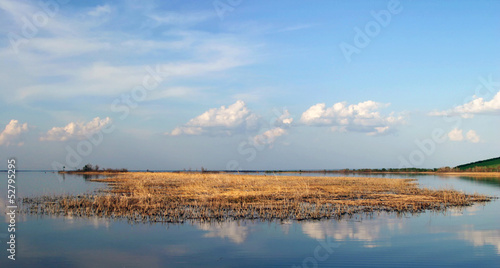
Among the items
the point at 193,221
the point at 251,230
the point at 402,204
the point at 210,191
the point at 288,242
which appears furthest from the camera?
the point at 210,191

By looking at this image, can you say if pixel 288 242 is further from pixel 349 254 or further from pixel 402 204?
pixel 402 204

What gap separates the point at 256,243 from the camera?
16406mm

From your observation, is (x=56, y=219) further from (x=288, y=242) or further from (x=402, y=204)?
(x=402, y=204)

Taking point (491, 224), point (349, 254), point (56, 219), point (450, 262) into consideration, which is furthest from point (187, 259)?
point (491, 224)

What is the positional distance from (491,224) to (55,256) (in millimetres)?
23120

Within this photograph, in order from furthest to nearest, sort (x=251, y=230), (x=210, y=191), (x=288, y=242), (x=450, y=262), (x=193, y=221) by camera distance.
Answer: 1. (x=210, y=191)
2. (x=193, y=221)
3. (x=251, y=230)
4. (x=288, y=242)
5. (x=450, y=262)

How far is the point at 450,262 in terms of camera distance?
14.0 m

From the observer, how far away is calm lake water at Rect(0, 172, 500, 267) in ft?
46.0

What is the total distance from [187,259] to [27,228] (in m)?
11.1

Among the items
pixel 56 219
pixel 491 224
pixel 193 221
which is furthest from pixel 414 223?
pixel 56 219

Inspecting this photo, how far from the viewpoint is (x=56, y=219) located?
22.2m

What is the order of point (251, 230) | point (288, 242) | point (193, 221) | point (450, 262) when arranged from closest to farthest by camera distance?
point (450, 262)
point (288, 242)
point (251, 230)
point (193, 221)

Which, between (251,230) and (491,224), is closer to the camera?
(251,230)

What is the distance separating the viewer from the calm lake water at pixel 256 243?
46.0 ft
